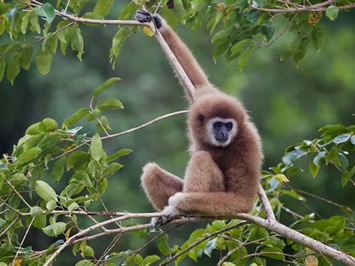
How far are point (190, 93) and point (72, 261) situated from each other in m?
10.1

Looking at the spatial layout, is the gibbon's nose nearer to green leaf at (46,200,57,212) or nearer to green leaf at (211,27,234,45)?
green leaf at (211,27,234,45)

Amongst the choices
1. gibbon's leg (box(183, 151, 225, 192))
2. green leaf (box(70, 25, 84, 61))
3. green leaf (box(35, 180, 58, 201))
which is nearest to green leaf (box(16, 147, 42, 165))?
green leaf (box(35, 180, 58, 201))

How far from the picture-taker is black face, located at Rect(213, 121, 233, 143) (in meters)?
6.29

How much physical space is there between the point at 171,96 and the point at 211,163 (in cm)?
1177

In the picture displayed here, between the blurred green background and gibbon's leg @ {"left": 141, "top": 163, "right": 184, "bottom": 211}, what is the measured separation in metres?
8.77

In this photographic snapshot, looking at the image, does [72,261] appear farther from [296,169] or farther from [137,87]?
[296,169]

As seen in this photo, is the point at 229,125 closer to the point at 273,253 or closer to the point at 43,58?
the point at 273,253

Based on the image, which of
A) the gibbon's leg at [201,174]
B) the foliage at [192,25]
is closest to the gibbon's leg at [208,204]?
the gibbon's leg at [201,174]

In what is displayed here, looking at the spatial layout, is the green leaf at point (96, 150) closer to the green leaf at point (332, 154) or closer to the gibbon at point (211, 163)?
the gibbon at point (211, 163)

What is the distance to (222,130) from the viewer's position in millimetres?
6336

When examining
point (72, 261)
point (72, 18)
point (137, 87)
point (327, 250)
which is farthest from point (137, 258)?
point (137, 87)

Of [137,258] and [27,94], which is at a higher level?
[137,258]

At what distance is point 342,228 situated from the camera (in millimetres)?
5445

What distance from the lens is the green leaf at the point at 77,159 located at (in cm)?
512
